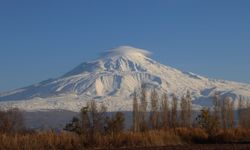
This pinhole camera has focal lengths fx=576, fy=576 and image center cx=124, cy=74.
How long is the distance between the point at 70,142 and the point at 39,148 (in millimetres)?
2112

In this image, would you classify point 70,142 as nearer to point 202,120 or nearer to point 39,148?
point 39,148

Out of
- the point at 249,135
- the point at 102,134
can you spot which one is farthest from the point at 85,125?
the point at 249,135

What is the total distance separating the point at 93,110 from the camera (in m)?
38.3

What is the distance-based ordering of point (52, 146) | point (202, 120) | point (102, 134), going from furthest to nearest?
1. point (202, 120)
2. point (102, 134)
3. point (52, 146)

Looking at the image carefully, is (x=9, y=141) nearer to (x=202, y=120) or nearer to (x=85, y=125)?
(x=85, y=125)

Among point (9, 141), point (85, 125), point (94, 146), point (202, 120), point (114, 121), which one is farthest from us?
point (202, 120)

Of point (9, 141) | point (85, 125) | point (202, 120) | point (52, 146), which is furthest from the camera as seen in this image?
point (202, 120)

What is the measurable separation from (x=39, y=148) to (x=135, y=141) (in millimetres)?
5688

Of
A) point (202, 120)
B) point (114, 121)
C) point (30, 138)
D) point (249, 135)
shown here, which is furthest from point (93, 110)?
point (30, 138)

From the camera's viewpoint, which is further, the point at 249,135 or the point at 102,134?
the point at 249,135

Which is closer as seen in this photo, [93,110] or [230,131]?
[230,131]

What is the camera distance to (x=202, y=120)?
127 feet

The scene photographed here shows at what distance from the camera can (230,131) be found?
110 ft

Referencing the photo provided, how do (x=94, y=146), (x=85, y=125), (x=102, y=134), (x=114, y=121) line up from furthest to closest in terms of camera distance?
(x=114, y=121)
(x=85, y=125)
(x=102, y=134)
(x=94, y=146)
